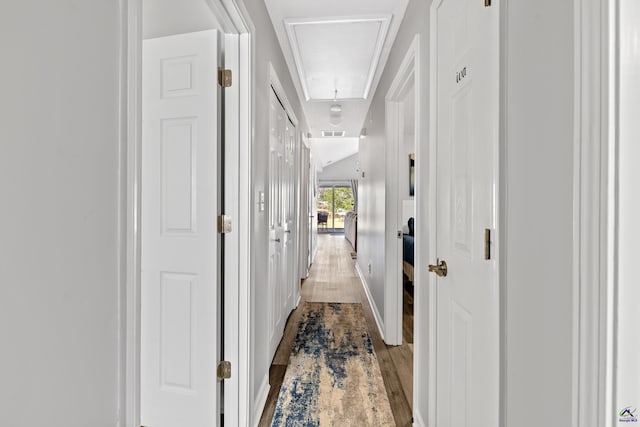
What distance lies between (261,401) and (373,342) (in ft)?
3.94

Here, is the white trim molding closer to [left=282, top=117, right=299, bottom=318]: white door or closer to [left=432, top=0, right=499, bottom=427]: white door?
[left=432, top=0, right=499, bottom=427]: white door

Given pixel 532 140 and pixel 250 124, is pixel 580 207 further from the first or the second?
pixel 250 124

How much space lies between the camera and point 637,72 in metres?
0.49

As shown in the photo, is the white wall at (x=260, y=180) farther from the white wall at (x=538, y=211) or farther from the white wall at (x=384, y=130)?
the white wall at (x=538, y=211)

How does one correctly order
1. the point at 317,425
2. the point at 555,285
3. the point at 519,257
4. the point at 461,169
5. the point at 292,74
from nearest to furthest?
1. the point at 555,285
2. the point at 519,257
3. the point at 461,169
4. the point at 317,425
5. the point at 292,74

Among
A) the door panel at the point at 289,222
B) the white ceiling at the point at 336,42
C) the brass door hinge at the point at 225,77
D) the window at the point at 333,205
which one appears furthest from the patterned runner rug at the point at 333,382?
the window at the point at 333,205

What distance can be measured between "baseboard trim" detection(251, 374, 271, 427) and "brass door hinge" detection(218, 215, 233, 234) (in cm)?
96

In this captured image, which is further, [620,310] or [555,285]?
[555,285]

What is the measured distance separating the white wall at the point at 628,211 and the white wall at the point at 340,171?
38.1 feet

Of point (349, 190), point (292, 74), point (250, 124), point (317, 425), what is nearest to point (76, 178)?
point (250, 124)

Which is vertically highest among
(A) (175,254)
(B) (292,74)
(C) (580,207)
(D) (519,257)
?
(B) (292,74)

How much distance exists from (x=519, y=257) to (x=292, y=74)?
271 centimetres

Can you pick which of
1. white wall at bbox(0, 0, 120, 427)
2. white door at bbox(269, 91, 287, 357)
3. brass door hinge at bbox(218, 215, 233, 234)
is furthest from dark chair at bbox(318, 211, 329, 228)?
white wall at bbox(0, 0, 120, 427)

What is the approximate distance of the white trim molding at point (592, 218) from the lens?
20.2 inches
